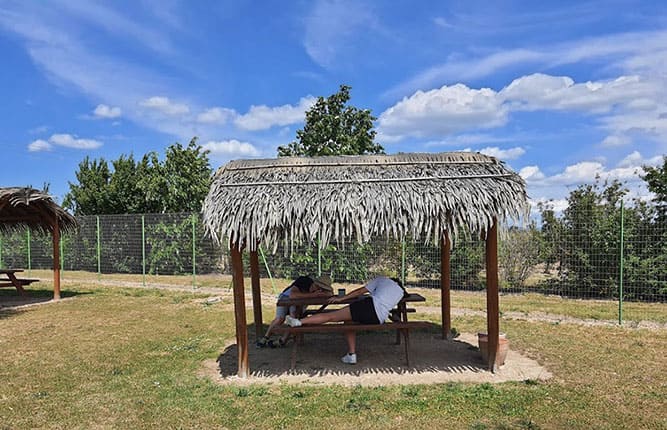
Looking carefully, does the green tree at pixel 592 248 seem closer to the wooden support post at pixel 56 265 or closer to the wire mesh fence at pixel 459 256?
the wire mesh fence at pixel 459 256

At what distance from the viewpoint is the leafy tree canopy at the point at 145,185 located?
60.7 ft

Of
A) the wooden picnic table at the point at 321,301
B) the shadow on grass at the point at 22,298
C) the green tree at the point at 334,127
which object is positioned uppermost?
the green tree at the point at 334,127

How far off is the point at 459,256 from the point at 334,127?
23.9ft

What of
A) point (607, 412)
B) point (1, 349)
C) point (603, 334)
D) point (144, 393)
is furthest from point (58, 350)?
point (603, 334)

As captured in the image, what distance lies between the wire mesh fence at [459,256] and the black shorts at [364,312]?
939mm

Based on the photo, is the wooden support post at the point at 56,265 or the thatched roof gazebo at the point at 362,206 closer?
the thatched roof gazebo at the point at 362,206

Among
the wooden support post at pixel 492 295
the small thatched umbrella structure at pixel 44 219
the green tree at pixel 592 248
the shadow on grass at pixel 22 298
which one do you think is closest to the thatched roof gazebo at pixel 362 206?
the wooden support post at pixel 492 295

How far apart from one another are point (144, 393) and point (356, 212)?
293 centimetres

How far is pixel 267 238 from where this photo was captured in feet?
17.7

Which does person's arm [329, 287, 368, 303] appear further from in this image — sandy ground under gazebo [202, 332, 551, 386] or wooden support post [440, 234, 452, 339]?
wooden support post [440, 234, 452, 339]

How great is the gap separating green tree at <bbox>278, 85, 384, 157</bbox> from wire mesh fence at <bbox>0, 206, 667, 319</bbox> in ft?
14.7

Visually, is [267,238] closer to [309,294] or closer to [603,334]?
[309,294]

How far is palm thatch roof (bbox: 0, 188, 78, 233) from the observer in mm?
11359

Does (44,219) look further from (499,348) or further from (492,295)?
(499,348)
